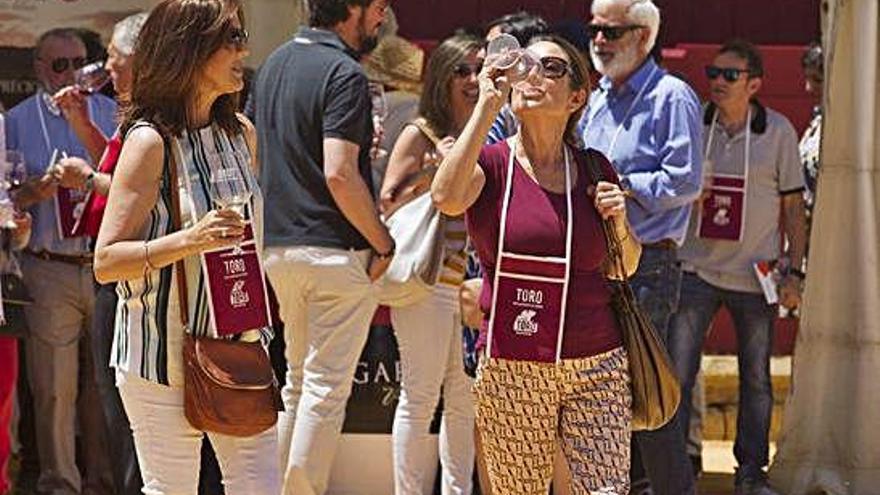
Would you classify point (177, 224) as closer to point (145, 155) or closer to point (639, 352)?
point (145, 155)

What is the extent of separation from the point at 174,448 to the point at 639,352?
1.34 m

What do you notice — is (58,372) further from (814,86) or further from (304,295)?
(814,86)

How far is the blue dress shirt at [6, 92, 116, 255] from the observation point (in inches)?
295

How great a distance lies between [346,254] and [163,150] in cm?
212

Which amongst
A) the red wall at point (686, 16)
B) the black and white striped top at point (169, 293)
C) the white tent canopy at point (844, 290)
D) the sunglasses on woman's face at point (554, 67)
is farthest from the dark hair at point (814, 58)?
the black and white striped top at point (169, 293)

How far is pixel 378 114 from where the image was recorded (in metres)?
7.69

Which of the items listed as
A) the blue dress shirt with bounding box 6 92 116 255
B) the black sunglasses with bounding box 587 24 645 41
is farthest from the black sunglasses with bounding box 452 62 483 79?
the blue dress shirt with bounding box 6 92 116 255

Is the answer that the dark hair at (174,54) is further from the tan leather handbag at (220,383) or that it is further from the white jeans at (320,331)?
the white jeans at (320,331)

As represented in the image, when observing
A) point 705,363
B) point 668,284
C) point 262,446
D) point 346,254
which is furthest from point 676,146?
point 705,363

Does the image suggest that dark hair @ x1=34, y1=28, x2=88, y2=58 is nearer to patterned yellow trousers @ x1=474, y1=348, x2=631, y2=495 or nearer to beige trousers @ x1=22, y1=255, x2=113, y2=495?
beige trousers @ x1=22, y1=255, x2=113, y2=495

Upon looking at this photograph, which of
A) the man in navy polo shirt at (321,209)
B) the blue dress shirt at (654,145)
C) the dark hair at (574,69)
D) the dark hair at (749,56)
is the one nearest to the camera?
the dark hair at (574,69)

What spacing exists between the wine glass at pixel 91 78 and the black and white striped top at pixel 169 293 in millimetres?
2453

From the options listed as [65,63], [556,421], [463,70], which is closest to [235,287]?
[556,421]

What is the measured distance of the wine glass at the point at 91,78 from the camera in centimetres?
709
